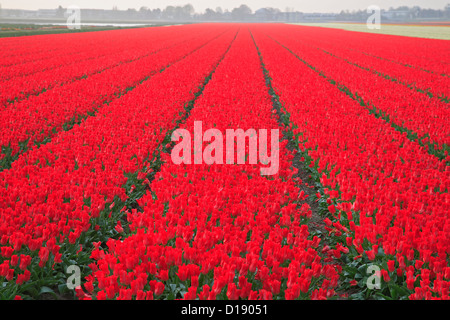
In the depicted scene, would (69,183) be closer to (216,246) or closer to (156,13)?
(216,246)

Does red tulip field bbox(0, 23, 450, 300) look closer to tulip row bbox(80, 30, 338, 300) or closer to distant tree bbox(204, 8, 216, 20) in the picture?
tulip row bbox(80, 30, 338, 300)

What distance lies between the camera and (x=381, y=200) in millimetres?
4664

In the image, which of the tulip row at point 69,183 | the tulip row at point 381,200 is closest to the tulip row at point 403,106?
the tulip row at point 381,200

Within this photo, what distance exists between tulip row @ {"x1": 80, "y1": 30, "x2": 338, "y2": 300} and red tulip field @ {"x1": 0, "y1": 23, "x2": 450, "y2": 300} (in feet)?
0.06

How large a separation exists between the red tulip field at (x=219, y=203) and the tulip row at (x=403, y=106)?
66 mm

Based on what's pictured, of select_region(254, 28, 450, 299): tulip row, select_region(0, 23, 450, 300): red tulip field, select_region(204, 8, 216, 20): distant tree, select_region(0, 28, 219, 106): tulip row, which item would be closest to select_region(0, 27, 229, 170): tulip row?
select_region(0, 23, 450, 300): red tulip field

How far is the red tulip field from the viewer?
323 cm

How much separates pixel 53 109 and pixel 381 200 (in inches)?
315

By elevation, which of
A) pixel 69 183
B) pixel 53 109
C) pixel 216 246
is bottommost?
pixel 216 246

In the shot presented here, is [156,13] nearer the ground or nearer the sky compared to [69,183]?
nearer the sky

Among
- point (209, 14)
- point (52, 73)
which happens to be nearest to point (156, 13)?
point (209, 14)

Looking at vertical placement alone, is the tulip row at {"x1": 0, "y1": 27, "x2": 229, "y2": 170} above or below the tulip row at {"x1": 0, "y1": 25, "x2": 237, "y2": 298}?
above

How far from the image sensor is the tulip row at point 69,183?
11.8 feet
